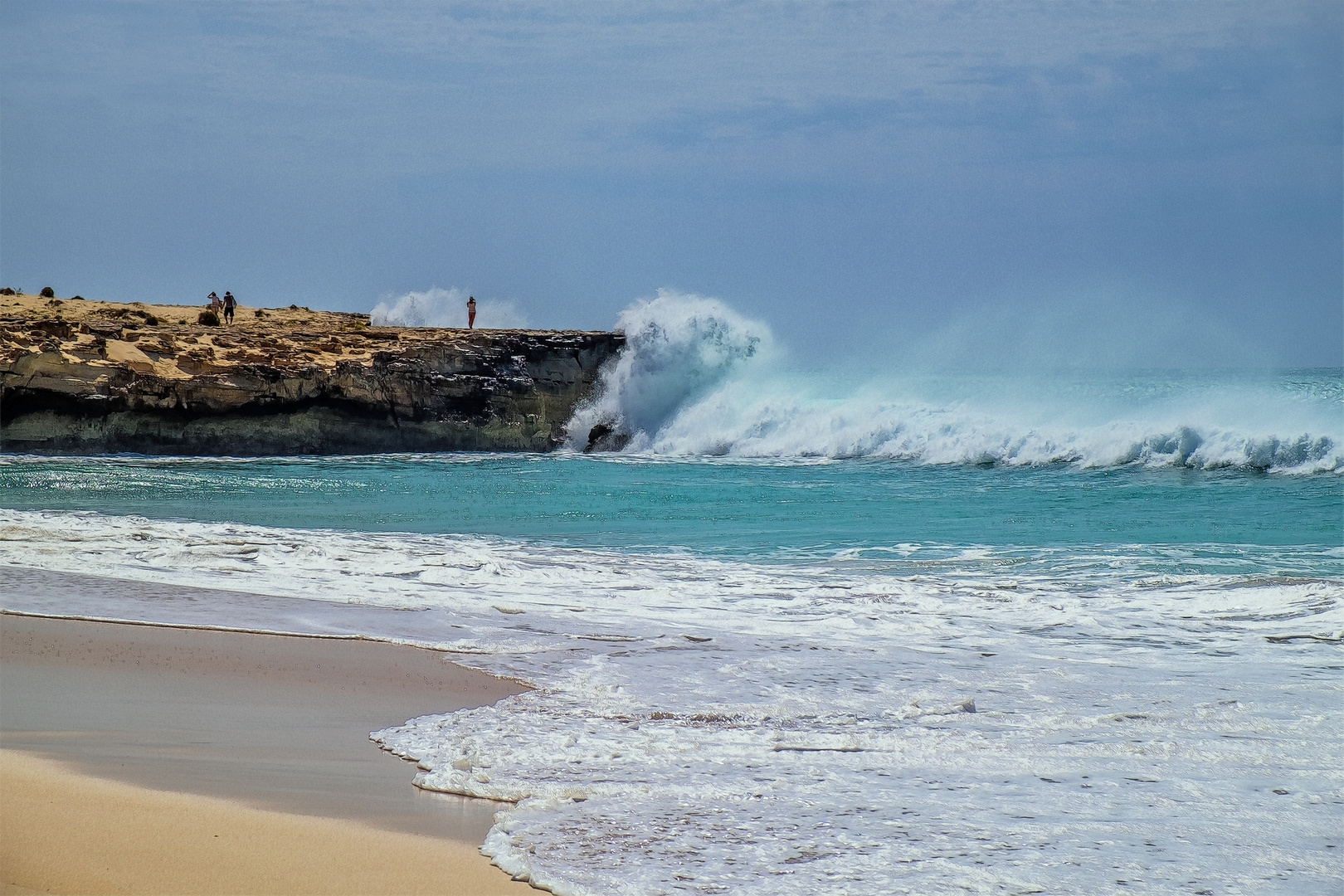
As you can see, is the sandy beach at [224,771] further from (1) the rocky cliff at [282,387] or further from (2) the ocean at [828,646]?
(1) the rocky cliff at [282,387]

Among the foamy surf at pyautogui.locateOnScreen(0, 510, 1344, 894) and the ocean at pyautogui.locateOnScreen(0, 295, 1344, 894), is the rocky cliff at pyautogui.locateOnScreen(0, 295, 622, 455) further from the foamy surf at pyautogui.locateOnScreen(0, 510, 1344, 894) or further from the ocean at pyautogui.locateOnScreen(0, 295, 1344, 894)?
the foamy surf at pyautogui.locateOnScreen(0, 510, 1344, 894)

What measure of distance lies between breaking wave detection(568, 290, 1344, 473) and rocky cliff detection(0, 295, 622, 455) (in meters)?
1.30

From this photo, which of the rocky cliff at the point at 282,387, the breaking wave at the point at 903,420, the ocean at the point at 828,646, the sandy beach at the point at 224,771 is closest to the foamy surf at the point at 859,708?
the ocean at the point at 828,646

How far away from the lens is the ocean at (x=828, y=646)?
A: 3512 mm

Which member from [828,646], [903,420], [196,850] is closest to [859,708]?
[828,646]

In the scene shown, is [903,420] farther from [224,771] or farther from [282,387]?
[224,771]

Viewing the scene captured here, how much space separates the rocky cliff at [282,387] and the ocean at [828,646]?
670 cm

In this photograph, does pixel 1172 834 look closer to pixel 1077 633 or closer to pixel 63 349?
pixel 1077 633

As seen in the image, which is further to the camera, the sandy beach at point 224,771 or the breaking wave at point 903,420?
the breaking wave at point 903,420

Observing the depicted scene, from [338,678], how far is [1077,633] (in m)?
4.34

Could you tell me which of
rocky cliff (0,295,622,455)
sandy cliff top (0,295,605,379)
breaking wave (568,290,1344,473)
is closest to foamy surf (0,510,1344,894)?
breaking wave (568,290,1344,473)

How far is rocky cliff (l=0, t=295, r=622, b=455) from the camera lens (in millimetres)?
23203

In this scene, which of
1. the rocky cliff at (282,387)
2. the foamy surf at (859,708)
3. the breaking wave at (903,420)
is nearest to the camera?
the foamy surf at (859,708)

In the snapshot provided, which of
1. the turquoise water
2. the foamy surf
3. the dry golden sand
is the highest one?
the turquoise water
